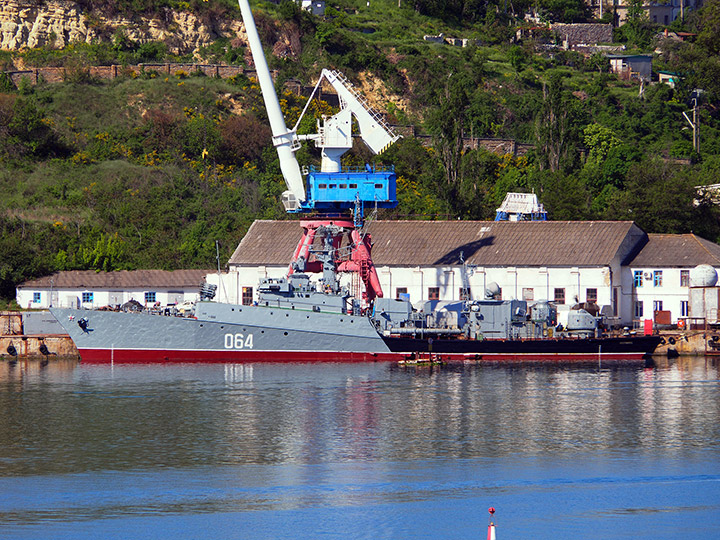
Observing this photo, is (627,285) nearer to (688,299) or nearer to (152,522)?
(688,299)

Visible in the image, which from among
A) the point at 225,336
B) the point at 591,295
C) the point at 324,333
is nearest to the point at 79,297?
the point at 225,336

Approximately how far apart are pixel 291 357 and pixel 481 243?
16.4 m

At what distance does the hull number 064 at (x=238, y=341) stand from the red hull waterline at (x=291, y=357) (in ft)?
1.16

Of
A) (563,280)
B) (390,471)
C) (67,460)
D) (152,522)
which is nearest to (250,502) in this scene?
(152,522)

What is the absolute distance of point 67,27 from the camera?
112375 millimetres

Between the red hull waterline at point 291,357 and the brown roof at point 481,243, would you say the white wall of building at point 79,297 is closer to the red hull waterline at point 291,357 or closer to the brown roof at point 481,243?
the brown roof at point 481,243

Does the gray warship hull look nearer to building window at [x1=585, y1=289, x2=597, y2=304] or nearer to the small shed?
building window at [x1=585, y1=289, x2=597, y2=304]

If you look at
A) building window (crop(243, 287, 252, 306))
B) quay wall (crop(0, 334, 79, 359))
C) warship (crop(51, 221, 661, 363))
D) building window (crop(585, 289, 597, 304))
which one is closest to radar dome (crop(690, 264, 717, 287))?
building window (crop(585, 289, 597, 304))

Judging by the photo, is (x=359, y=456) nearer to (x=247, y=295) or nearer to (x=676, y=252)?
(x=247, y=295)

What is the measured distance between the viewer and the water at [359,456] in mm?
29750

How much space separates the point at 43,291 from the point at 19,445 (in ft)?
110

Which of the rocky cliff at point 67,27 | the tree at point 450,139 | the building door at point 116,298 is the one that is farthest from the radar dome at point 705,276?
the rocky cliff at point 67,27

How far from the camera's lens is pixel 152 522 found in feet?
97.5

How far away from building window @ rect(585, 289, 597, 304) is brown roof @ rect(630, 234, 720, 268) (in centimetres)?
358
